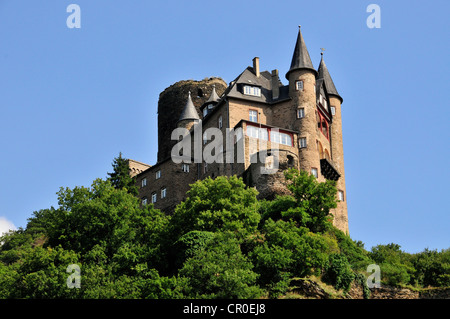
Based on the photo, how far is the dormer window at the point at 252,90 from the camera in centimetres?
6938

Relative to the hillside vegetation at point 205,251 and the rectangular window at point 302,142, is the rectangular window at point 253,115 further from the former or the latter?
the hillside vegetation at point 205,251

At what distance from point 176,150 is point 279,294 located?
34.7m

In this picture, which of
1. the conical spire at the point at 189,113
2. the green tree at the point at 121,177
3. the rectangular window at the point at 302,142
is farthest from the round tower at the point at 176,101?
the rectangular window at the point at 302,142

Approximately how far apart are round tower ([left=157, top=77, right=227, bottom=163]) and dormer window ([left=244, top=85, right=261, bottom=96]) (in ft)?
59.7

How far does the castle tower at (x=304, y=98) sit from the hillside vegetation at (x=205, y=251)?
7.71 metres

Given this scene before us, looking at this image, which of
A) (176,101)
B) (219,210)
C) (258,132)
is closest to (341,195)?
(258,132)

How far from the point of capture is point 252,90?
69688mm

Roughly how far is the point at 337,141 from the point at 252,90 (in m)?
9.94

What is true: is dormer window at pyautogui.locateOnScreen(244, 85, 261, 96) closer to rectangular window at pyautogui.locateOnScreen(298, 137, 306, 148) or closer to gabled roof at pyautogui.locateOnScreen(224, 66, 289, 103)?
gabled roof at pyautogui.locateOnScreen(224, 66, 289, 103)

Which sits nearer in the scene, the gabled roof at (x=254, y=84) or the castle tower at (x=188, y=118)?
the gabled roof at (x=254, y=84)

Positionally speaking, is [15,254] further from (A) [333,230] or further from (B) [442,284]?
A: (B) [442,284]

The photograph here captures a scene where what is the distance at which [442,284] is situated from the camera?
5144 cm

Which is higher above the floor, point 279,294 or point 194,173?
point 194,173
